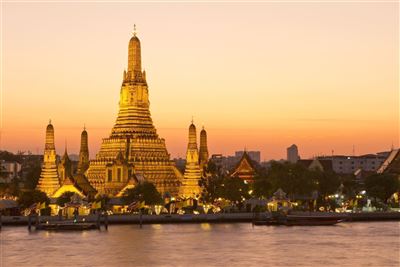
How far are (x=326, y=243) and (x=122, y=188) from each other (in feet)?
90.7

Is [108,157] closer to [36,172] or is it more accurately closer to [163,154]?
[163,154]

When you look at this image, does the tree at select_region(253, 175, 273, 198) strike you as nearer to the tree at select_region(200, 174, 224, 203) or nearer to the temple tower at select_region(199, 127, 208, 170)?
the tree at select_region(200, 174, 224, 203)

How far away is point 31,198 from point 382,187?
1156 inches

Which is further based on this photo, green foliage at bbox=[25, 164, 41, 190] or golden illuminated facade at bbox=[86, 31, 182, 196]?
green foliage at bbox=[25, 164, 41, 190]

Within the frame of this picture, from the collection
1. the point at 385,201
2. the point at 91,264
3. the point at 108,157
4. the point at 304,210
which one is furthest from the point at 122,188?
the point at 91,264

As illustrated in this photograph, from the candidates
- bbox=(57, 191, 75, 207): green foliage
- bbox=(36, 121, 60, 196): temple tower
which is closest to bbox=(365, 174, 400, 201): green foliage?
bbox=(57, 191, 75, 207): green foliage

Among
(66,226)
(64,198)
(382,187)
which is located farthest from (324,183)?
(66,226)

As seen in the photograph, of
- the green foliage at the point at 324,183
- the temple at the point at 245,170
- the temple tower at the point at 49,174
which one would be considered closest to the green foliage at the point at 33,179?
the temple tower at the point at 49,174

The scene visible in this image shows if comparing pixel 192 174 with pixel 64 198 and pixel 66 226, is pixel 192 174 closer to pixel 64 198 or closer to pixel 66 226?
pixel 64 198

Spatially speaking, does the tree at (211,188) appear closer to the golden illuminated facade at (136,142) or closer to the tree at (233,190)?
the tree at (233,190)

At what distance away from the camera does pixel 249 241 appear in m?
56.8

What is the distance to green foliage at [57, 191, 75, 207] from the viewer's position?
7569cm

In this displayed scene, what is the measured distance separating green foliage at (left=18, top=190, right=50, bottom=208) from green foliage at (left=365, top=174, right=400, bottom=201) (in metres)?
27.3

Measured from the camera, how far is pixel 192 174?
84.2 meters
